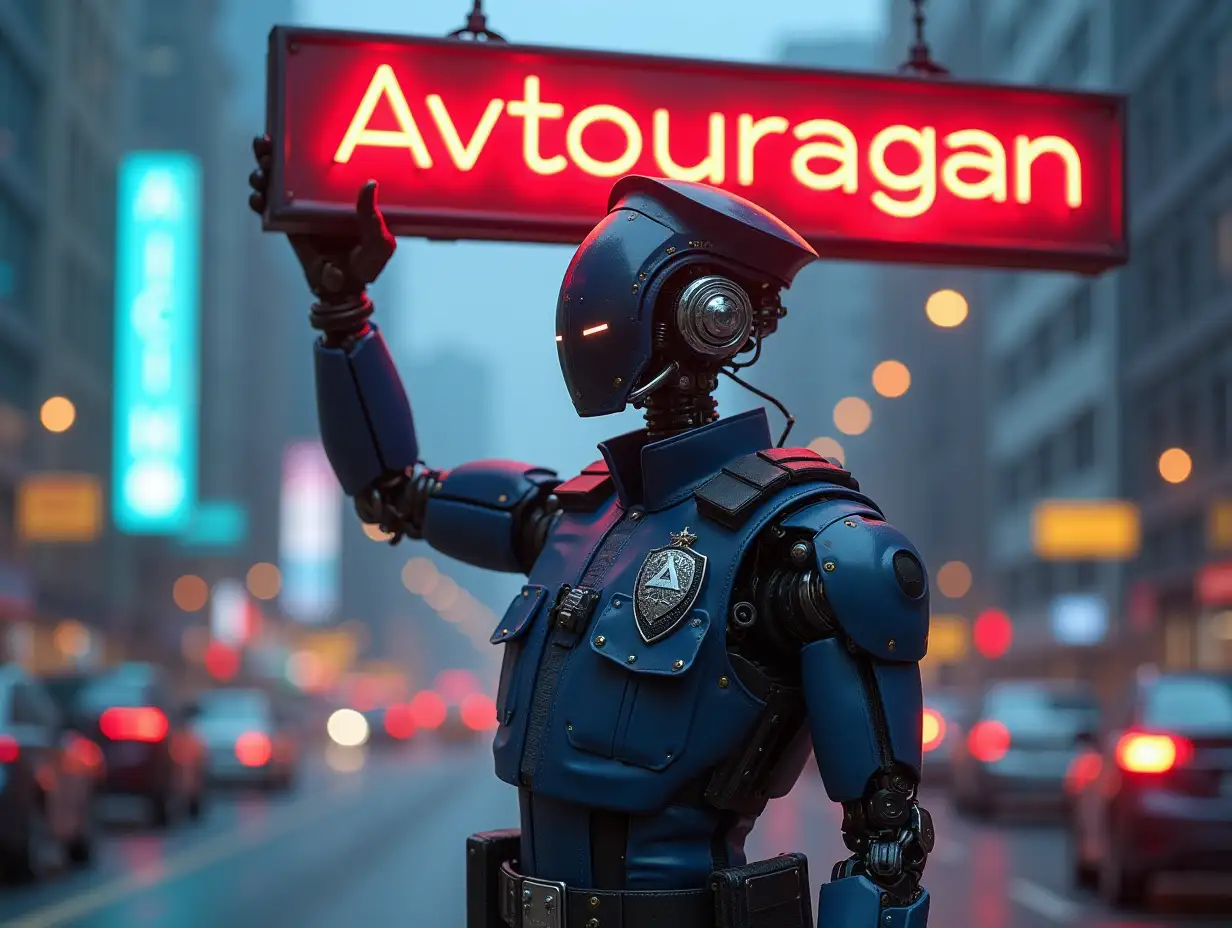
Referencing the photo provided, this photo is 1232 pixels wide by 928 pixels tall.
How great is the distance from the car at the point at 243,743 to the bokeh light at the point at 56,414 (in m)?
21.7

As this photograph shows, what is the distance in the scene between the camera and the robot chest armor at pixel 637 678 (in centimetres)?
399

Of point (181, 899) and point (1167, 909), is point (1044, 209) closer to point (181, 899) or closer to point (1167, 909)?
point (1167, 909)

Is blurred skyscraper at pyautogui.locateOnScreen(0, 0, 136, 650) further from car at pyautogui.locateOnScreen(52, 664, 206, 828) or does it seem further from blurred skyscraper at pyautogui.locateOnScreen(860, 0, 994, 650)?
blurred skyscraper at pyautogui.locateOnScreen(860, 0, 994, 650)

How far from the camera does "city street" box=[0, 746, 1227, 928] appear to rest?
511 inches

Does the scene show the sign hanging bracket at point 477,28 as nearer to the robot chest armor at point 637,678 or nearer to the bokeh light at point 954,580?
the robot chest armor at point 637,678

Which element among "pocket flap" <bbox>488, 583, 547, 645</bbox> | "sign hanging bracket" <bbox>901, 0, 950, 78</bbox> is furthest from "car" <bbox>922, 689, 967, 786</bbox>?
"pocket flap" <bbox>488, 583, 547, 645</bbox>

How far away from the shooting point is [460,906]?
1354 centimetres

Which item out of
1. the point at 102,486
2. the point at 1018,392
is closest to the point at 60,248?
the point at 102,486

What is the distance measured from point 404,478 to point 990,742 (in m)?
19.5

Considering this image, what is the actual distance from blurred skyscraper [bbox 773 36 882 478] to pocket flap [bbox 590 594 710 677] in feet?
385

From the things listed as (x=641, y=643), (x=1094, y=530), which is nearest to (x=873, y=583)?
(x=641, y=643)

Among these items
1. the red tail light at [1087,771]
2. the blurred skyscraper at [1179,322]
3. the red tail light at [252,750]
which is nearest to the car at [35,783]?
the red tail light at [1087,771]

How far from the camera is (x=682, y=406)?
14.3 feet

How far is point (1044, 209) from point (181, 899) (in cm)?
1014
